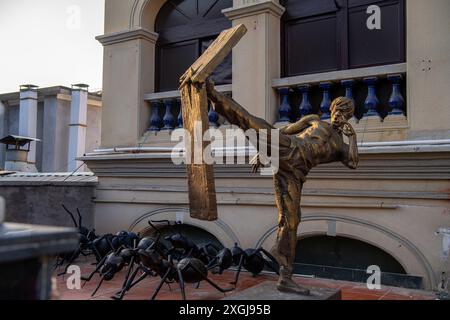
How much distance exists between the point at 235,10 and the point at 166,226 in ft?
12.2

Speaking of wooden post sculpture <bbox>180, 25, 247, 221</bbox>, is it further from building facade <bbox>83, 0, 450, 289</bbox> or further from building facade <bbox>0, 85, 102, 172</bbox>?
building facade <bbox>0, 85, 102, 172</bbox>

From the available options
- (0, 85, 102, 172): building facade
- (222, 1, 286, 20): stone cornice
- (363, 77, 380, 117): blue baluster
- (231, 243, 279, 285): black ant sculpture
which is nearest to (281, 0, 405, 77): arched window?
(222, 1, 286, 20): stone cornice

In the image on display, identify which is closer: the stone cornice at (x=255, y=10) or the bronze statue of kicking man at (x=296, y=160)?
the bronze statue of kicking man at (x=296, y=160)

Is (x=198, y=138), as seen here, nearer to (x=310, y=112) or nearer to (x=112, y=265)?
(x=112, y=265)

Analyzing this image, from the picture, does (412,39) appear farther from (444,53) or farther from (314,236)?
(314,236)

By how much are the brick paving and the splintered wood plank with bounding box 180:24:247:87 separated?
2.65 m

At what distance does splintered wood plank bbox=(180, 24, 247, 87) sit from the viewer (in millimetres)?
3729

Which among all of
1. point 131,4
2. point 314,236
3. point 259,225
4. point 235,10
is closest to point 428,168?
point 314,236

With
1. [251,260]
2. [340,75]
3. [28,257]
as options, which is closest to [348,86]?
[340,75]

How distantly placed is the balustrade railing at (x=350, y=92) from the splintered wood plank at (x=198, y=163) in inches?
140

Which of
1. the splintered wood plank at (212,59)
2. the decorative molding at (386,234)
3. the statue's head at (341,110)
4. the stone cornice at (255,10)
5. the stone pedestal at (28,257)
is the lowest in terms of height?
the decorative molding at (386,234)

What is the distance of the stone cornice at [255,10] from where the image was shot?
24.0ft

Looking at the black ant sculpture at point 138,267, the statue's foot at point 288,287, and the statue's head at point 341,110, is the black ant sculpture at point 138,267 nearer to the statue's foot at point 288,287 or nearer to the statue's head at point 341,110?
the statue's foot at point 288,287

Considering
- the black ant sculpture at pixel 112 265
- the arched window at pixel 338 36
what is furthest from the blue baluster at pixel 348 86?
the black ant sculpture at pixel 112 265
